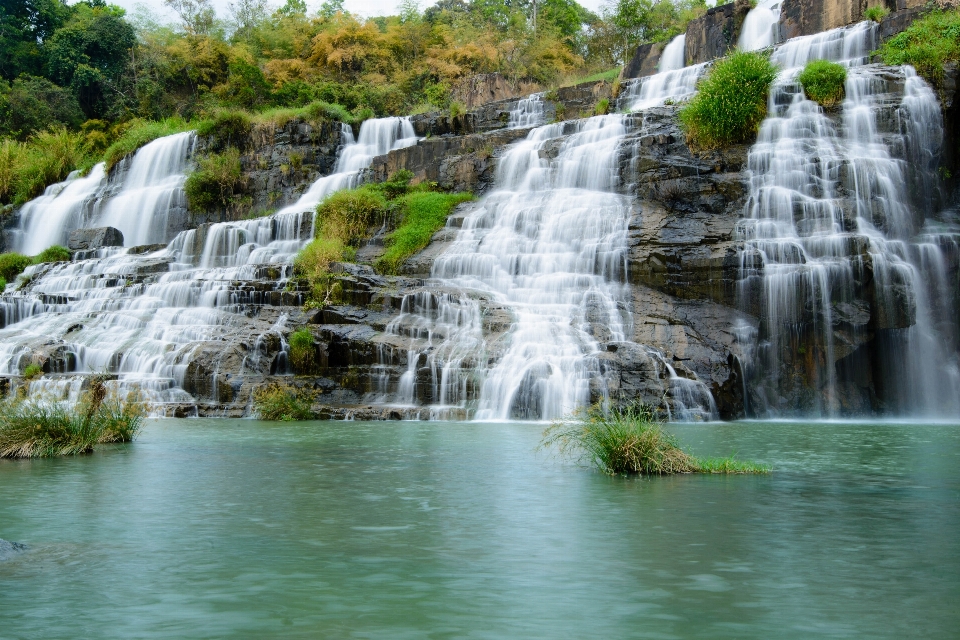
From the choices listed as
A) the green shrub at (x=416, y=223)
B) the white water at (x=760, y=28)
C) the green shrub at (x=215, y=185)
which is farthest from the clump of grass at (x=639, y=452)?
the green shrub at (x=215, y=185)

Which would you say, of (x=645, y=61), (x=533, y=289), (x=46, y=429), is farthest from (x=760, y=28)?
(x=46, y=429)

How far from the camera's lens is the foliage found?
859 inches

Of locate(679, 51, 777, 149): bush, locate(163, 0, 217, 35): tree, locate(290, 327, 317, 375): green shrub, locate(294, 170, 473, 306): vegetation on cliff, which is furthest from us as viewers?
locate(163, 0, 217, 35): tree

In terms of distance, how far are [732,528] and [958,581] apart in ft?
5.45

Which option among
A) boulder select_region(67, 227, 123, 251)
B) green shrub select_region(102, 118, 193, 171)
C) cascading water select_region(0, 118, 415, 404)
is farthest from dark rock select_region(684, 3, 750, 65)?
boulder select_region(67, 227, 123, 251)

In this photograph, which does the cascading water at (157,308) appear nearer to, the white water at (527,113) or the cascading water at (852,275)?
the white water at (527,113)

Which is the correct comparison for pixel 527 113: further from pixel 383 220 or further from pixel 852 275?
pixel 852 275

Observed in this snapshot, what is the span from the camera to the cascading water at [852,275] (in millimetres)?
17688

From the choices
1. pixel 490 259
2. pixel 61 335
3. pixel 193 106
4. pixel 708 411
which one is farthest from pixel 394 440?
pixel 193 106

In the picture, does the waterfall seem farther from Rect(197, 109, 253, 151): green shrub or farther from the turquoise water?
Rect(197, 109, 253, 151): green shrub

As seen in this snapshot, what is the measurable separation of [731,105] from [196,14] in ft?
133

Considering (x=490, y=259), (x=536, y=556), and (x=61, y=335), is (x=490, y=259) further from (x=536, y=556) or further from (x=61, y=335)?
(x=536, y=556)

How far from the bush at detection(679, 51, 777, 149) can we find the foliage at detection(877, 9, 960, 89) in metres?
3.39

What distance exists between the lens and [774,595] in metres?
A: 4.52
